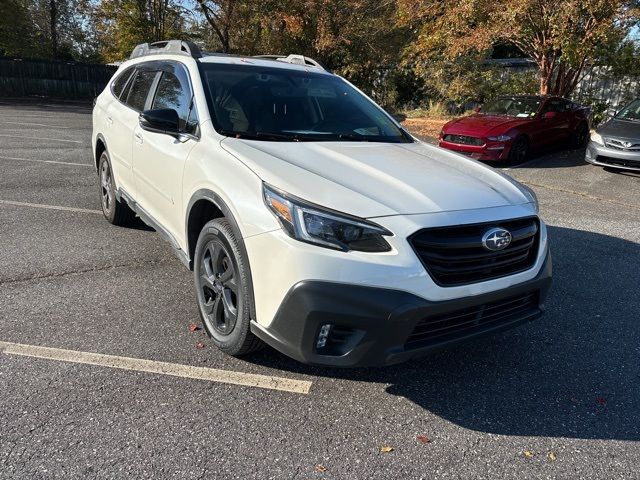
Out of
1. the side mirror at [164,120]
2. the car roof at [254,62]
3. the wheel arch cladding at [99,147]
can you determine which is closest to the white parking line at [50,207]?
the wheel arch cladding at [99,147]

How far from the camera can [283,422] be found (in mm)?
2678

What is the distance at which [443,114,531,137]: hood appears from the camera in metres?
10.9

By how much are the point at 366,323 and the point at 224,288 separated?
1043 millimetres

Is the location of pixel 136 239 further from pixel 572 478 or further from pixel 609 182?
pixel 609 182

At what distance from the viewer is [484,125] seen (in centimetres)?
1124

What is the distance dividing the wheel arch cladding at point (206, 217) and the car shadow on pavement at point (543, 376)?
740mm

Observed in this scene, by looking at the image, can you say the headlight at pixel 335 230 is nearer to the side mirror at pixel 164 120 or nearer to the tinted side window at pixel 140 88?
the side mirror at pixel 164 120

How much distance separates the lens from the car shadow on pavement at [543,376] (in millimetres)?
2793

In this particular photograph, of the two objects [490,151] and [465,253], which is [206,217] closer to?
[465,253]

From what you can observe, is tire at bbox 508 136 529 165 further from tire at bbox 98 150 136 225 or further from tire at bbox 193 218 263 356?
tire at bbox 193 218 263 356

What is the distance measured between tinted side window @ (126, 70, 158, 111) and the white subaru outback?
63 centimetres

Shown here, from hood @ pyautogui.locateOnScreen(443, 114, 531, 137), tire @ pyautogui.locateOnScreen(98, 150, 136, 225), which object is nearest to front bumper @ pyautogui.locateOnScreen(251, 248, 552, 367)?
tire @ pyautogui.locateOnScreen(98, 150, 136, 225)

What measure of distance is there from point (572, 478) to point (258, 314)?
1.67m

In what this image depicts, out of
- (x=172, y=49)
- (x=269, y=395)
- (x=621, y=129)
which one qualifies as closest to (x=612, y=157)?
(x=621, y=129)
